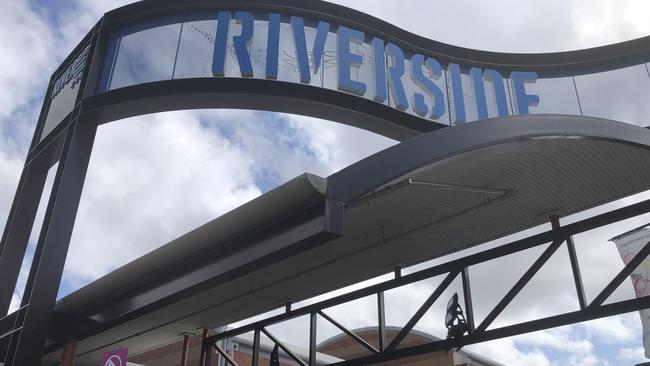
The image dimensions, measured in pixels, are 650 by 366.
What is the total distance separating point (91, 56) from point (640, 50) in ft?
30.9

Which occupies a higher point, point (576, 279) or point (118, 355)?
point (576, 279)

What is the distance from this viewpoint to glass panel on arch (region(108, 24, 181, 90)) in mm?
11203

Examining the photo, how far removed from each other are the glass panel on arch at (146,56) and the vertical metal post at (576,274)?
7.02 meters

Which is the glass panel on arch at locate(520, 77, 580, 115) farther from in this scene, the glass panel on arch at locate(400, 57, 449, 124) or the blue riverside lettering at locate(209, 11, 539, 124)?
the glass panel on arch at locate(400, 57, 449, 124)

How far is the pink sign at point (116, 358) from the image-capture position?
298 inches

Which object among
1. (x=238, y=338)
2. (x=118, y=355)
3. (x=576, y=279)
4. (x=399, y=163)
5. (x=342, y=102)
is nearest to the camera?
(x=399, y=163)

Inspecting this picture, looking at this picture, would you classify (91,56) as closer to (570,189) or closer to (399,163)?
(399,163)

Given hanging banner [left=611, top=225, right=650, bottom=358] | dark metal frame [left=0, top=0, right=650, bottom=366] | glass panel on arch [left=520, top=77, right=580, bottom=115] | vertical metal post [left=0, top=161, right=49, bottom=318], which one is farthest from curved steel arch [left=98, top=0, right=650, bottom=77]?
vertical metal post [left=0, top=161, right=49, bottom=318]

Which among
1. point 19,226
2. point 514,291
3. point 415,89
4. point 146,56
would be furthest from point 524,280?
point 19,226

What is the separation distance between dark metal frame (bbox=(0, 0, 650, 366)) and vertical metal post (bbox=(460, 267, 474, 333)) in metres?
2.57

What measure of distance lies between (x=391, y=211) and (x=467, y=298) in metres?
1.49

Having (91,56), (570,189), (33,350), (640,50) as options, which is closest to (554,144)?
(570,189)

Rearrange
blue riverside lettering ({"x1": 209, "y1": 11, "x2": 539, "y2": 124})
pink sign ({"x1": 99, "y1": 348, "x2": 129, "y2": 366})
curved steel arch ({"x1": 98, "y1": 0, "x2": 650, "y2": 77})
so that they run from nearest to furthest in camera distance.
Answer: pink sign ({"x1": 99, "y1": 348, "x2": 129, "y2": 366}), blue riverside lettering ({"x1": 209, "y1": 11, "x2": 539, "y2": 124}), curved steel arch ({"x1": 98, "y1": 0, "x2": 650, "y2": 77})

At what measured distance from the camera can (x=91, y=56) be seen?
1151 cm
